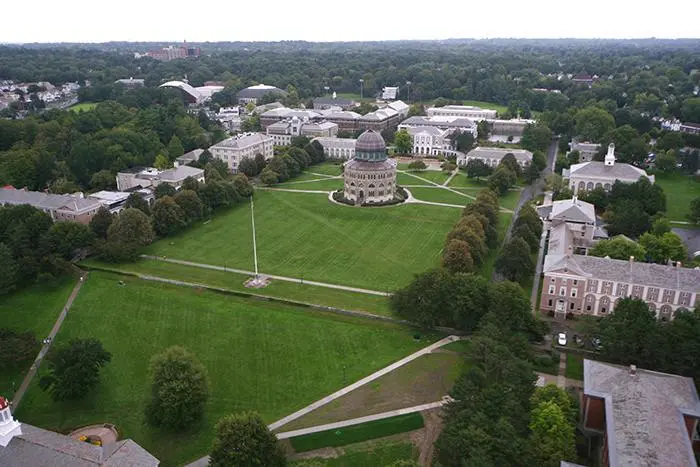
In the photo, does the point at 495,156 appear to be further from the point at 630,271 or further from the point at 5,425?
the point at 5,425

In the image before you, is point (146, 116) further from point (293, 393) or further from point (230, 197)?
point (293, 393)

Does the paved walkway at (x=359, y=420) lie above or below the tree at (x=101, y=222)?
below

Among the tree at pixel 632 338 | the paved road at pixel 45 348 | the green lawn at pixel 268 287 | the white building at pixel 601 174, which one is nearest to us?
the tree at pixel 632 338

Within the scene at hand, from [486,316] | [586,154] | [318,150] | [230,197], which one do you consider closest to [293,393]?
[486,316]

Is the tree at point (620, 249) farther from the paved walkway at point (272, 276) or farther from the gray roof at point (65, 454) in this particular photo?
the gray roof at point (65, 454)

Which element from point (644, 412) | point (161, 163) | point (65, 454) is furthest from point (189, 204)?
point (644, 412)

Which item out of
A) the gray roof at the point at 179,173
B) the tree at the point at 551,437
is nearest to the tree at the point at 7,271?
the gray roof at the point at 179,173
